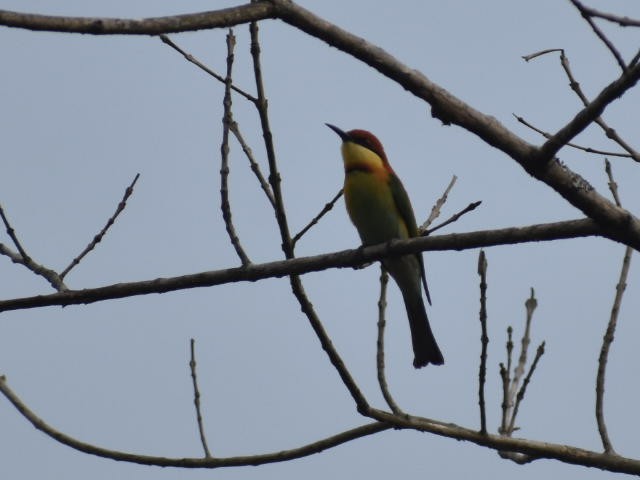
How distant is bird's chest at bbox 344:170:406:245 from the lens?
6.63 meters

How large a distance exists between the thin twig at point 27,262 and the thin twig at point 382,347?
1297mm

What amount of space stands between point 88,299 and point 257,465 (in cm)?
93

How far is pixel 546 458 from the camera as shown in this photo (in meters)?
3.45

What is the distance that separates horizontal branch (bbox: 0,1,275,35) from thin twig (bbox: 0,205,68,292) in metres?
1.46

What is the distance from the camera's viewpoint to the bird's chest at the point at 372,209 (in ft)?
21.7

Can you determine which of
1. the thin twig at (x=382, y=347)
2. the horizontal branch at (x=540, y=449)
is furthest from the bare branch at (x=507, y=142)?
the thin twig at (x=382, y=347)

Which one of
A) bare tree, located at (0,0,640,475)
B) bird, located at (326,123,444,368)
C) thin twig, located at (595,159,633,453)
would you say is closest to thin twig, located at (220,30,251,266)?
bare tree, located at (0,0,640,475)

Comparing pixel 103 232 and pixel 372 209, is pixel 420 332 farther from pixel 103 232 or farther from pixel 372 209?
pixel 103 232

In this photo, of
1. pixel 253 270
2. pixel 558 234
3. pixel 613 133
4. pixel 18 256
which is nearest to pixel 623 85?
pixel 558 234

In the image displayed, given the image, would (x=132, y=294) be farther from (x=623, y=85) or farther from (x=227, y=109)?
(x=623, y=85)

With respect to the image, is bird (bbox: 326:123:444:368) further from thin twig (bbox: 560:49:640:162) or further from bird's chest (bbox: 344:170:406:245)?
thin twig (bbox: 560:49:640:162)

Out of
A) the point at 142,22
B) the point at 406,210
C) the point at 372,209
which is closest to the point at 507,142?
the point at 142,22

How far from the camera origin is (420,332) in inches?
268

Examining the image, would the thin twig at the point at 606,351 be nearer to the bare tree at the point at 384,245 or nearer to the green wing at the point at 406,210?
the bare tree at the point at 384,245
